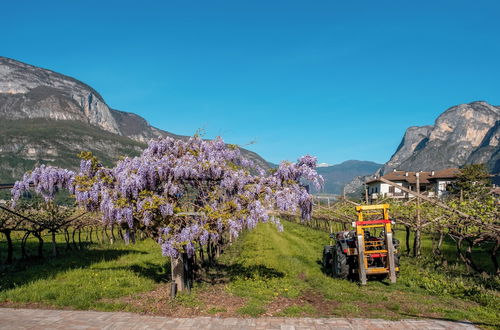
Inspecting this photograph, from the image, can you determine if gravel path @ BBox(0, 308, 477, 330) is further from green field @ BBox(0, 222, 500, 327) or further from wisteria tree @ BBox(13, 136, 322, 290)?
wisteria tree @ BBox(13, 136, 322, 290)

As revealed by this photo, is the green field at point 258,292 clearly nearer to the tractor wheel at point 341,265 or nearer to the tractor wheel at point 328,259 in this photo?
the tractor wheel at point 341,265

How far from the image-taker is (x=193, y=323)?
27.1 feet

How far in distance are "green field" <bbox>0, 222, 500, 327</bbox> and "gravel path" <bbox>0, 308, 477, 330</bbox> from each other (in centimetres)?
46

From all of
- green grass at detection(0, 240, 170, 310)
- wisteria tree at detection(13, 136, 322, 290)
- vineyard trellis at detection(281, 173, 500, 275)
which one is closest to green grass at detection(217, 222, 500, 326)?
vineyard trellis at detection(281, 173, 500, 275)

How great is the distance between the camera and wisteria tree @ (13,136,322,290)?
10023 mm

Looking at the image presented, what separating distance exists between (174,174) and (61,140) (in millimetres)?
183447

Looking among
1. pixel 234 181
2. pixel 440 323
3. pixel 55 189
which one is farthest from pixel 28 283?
pixel 440 323

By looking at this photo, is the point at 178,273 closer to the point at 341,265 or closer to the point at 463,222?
the point at 341,265

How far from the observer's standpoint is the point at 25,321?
27.9 ft

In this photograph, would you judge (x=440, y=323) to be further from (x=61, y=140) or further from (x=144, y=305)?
(x=61, y=140)

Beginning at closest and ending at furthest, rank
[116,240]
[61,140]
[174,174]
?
[174,174] < [116,240] < [61,140]

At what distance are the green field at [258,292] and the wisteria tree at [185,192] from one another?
4.97 feet

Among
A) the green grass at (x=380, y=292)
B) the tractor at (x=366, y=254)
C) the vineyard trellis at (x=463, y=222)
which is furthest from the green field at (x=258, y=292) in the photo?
the vineyard trellis at (x=463, y=222)

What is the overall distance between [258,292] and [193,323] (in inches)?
116
